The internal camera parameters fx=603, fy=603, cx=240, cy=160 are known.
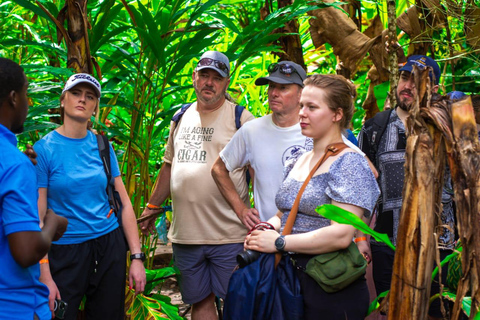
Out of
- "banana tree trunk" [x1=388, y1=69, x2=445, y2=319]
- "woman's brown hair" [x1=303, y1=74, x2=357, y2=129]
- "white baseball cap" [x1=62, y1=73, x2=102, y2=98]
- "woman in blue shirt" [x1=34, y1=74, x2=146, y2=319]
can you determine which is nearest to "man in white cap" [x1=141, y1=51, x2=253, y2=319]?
"woman in blue shirt" [x1=34, y1=74, x2=146, y2=319]

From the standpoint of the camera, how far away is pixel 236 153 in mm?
3480

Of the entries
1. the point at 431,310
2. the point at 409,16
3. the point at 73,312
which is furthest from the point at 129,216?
the point at 409,16

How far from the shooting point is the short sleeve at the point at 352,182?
243 centimetres

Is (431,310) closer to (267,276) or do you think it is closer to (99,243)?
(267,276)

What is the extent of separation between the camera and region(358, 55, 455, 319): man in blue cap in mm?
3238

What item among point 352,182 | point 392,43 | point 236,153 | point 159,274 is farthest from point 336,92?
point 392,43

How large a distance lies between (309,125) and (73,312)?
4.95ft

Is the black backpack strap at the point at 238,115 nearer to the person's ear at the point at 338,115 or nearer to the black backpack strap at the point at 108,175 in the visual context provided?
the black backpack strap at the point at 108,175

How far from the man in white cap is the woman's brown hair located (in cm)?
116

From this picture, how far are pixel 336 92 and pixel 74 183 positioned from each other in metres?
1.31

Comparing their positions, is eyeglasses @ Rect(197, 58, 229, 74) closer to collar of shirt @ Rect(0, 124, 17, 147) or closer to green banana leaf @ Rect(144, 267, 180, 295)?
green banana leaf @ Rect(144, 267, 180, 295)

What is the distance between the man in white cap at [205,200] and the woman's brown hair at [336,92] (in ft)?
3.80

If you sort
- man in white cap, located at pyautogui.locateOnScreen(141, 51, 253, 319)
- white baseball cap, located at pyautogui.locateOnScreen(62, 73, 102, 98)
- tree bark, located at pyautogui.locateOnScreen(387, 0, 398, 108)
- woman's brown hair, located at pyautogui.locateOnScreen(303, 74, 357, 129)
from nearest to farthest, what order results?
woman's brown hair, located at pyautogui.locateOnScreen(303, 74, 357, 129) → white baseball cap, located at pyautogui.locateOnScreen(62, 73, 102, 98) → man in white cap, located at pyautogui.locateOnScreen(141, 51, 253, 319) → tree bark, located at pyautogui.locateOnScreen(387, 0, 398, 108)

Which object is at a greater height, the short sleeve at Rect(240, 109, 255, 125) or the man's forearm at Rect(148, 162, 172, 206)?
the short sleeve at Rect(240, 109, 255, 125)
